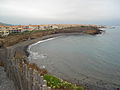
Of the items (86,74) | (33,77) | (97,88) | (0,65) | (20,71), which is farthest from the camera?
(86,74)

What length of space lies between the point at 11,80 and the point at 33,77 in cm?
414

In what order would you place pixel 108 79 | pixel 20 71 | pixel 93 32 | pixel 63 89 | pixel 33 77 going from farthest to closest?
pixel 93 32, pixel 108 79, pixel 63 89, pixel 20 71, pixel 33 77

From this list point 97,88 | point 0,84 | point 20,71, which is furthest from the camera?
point 97,88

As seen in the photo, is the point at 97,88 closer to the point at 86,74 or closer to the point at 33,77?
the point at 86,74

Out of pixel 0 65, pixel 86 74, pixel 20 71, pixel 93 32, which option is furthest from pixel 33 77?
pixel 93 32

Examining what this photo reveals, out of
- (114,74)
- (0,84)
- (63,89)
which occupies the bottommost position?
(114,74)

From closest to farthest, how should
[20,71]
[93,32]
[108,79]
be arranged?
[20,71]
[108,79]
[93,32]

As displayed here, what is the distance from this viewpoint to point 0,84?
25.3ft

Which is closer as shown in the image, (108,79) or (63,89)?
(63,89)

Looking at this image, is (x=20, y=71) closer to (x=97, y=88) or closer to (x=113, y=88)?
(x=97, y=88)

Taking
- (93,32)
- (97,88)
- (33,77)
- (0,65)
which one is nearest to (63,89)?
(33,77)

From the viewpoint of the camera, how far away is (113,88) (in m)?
12.2

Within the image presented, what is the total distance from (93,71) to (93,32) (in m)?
85.7

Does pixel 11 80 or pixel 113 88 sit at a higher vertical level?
pixel 11 80
